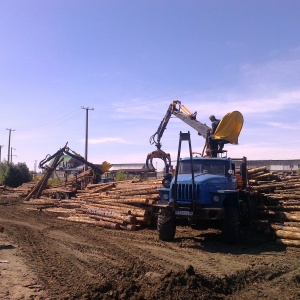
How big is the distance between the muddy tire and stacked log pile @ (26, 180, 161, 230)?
4.44 meters

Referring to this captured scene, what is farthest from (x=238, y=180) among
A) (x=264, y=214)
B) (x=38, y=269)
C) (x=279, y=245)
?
(x=38, y=269)

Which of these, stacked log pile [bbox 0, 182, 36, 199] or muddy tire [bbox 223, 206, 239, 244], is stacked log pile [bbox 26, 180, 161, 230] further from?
stacked log pile [bbox 0, 182, 36, 199]

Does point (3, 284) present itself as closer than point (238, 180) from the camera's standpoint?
Yes

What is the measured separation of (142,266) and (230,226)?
15.2 ft

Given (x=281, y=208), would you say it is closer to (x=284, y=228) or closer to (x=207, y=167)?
(x=284, y=228)

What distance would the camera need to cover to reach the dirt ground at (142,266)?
25.1 feet

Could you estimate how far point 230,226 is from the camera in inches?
521

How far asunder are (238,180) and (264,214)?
5.85ft

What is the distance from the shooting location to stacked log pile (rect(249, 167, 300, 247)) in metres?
13.6

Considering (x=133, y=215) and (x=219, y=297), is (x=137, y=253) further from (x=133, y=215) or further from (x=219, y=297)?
(x=133, y=215)

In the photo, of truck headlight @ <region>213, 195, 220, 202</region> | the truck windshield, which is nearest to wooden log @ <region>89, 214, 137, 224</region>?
the truck windshield

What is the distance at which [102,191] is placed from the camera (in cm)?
2409

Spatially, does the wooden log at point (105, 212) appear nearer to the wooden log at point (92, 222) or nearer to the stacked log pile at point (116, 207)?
the stacked log pile at point (116, 207)

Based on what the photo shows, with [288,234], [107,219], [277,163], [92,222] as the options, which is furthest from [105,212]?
[277,163]
